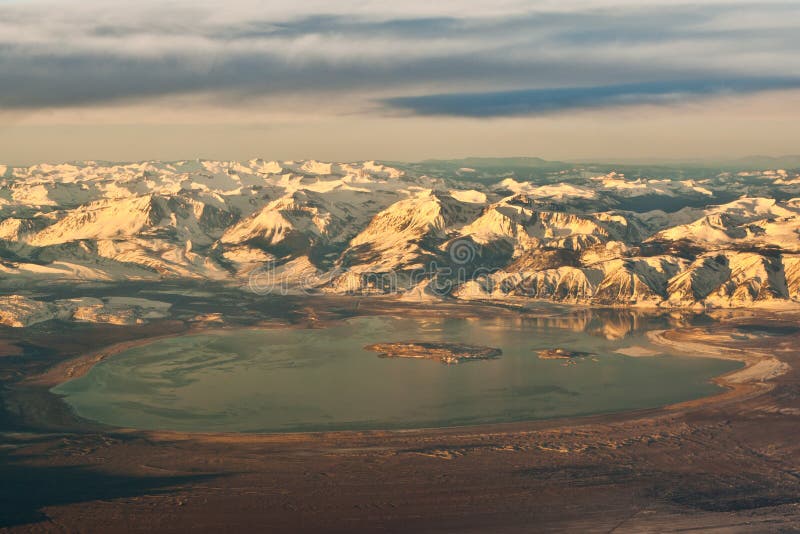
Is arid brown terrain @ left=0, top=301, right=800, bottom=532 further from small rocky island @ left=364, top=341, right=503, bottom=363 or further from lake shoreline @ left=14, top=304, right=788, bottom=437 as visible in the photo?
small rocky island @ left=364, top=341, right=503, bottom=363

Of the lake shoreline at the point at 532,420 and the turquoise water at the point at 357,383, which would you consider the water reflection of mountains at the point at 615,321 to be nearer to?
the turquoise water at the point at 357,383

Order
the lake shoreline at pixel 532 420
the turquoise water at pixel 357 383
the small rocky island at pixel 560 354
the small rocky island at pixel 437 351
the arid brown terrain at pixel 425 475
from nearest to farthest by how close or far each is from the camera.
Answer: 1. the arid brown terrain at pixel 425 475
2. the lake shoreline at pixel 532 420
3. the turquoise water at pixel 357 383
4. the small rocky island at pixel 560 354
5. the small rocky island at pixel 437 351

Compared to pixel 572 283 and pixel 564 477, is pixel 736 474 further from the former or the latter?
pixel 572 283

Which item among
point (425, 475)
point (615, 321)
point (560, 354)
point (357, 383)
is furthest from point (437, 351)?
point (425, 475)

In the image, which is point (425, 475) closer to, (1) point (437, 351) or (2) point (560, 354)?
(1) point (437, 351)

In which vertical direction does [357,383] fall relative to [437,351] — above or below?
below

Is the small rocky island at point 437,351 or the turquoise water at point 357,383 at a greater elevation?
the small rocky island at point 437,351

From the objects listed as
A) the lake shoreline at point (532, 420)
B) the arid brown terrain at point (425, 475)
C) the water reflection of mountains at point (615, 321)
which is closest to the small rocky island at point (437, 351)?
the water reflection of mountains at point (615, 321)
